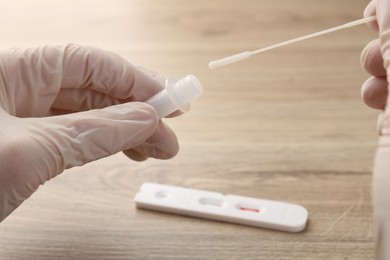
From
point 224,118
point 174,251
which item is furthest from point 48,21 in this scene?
point 174,251

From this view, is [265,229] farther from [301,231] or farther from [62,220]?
[62,220]

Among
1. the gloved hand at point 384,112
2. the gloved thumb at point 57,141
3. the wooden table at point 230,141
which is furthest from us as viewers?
the wooden table at point 230,141

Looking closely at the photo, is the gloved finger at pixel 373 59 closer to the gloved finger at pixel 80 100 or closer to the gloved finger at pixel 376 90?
the gloved finger at pixel 376 90

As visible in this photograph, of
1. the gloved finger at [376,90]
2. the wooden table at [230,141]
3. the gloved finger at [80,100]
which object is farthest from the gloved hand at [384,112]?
the gloved finger at [80,100]

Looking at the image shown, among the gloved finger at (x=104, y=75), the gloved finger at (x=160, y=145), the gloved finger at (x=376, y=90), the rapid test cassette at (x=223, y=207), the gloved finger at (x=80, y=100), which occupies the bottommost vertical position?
the rapid test cassette at (x=223, y=207)

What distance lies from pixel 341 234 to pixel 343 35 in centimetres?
57

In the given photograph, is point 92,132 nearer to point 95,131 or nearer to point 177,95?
point 95,131

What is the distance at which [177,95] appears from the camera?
2.24 ft

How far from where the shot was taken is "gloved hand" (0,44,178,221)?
0.62 metres

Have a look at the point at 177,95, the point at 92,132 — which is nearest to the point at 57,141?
the point at 92,132

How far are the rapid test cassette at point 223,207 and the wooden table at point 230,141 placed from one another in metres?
0.01

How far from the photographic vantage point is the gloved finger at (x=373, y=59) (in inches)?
29.2

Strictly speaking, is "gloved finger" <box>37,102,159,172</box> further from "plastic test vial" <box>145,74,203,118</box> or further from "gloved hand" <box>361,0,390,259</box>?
"gloved hand" <box>361,0,390,259</box>

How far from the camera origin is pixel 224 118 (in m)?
0.95
